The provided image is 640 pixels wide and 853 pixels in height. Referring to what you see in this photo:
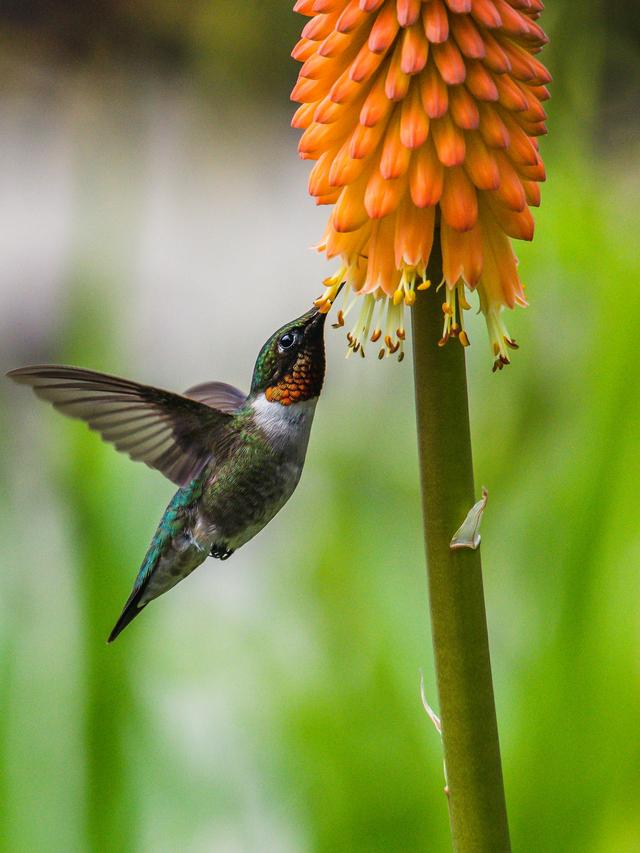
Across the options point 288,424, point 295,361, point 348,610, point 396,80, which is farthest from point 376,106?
point 348,610

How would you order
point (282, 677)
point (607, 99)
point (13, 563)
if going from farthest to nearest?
point (607, 99), point (13, 563), point (282, 677)

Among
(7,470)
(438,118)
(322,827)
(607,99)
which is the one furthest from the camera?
(607,99)

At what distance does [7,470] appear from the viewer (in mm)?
2984

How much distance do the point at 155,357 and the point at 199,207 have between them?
1037 millimetres

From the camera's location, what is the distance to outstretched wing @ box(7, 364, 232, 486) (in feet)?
6.06

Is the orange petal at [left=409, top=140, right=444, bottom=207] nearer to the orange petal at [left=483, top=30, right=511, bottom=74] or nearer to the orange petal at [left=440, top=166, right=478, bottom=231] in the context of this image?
the orange petal at [left=440, top=166, right=478, bottom=231]

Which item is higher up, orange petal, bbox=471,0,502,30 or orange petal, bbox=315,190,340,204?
orange petal, bbox=471,0,502,30

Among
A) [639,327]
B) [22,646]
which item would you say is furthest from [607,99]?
[22,646]

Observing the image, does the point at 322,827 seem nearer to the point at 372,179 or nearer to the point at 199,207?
the point at 372,179

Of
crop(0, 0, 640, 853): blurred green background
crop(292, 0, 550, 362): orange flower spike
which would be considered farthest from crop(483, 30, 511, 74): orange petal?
crop(0, 0, 640, 853): blurred green background

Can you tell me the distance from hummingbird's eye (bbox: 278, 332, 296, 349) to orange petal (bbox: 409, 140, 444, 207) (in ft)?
1.63

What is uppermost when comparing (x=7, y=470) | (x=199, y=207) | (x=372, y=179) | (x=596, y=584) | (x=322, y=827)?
(x=199, y=207)

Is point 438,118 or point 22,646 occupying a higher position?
point 438,118

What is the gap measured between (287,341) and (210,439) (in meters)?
0.35
